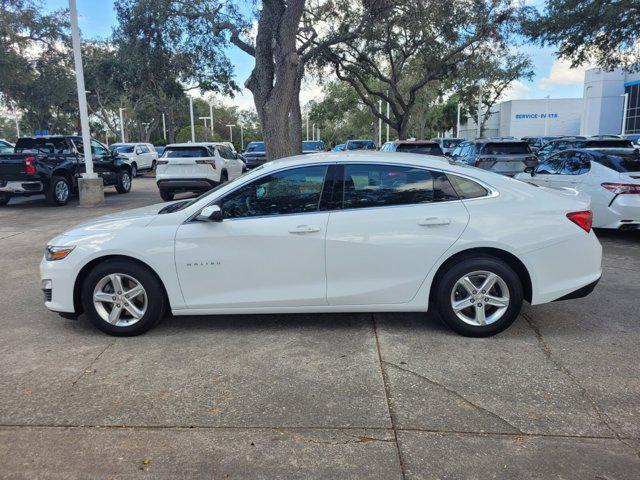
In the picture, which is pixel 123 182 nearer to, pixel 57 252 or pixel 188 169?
pixel 188 169

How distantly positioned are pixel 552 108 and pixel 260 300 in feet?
226

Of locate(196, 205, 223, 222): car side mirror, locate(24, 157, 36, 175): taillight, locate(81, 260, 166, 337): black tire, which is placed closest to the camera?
locate(196, 205, 223, 222): car side mirror

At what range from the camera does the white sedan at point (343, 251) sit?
174 inches

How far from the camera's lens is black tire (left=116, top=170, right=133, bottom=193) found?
1741cm

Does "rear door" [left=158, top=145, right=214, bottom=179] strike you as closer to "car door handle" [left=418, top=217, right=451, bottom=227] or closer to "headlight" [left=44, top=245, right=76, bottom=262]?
"headlight" [left=44, top=245, right=76, bottom=262]

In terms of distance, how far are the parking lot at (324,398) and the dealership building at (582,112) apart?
4217cm

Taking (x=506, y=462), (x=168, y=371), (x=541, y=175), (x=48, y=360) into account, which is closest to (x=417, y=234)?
(x=506, y=462)

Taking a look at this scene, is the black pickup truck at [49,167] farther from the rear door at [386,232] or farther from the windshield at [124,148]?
the rear door at [386,232]

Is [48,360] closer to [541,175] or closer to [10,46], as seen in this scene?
[541,175]

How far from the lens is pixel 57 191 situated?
14.1 m

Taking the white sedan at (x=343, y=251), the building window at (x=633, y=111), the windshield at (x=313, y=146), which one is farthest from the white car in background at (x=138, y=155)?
the building window at (x=633, y=111)

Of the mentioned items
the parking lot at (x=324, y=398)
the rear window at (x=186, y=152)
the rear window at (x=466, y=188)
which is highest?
the rear window at (x=186, y=152)

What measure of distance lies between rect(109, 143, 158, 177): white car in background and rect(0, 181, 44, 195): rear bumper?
13.2 metres

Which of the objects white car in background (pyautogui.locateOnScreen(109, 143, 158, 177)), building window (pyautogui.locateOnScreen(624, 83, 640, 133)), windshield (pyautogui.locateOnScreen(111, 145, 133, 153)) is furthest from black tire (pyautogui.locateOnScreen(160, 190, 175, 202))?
building window (pyautogui.locateOnScreen(624, 83, 640, 133))
